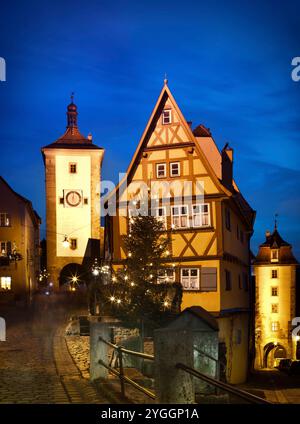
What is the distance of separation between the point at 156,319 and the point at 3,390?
8108 millimetres

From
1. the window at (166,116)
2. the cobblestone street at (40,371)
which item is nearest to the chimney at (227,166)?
the window at (166,116)

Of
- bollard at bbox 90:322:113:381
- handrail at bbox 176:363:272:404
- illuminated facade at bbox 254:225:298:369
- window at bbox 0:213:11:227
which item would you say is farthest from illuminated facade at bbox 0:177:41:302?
handrail at bbox 176:363:272:404

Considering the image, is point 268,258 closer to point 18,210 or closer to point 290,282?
point 290,282

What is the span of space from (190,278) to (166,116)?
7803 mm

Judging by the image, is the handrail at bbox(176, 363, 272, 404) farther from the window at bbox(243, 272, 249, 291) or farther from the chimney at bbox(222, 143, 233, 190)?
the window at bbox(243, 272, 249, 291)

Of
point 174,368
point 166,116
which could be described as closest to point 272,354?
point 166,116

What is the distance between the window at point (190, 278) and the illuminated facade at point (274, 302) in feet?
88.7

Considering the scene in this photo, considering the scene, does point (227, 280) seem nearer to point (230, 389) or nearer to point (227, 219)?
point (227, 219)

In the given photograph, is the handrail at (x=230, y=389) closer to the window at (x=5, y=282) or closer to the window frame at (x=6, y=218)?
the window frame at (x=6, y=218)

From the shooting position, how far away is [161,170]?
30.6 metres

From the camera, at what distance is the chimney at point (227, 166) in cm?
3344

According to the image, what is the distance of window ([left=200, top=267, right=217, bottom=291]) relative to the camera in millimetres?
28547

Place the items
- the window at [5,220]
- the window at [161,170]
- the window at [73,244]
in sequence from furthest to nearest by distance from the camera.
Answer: the window at [73,244] → the window at [5,220] → the window at [161,170]

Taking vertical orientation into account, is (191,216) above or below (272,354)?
above
